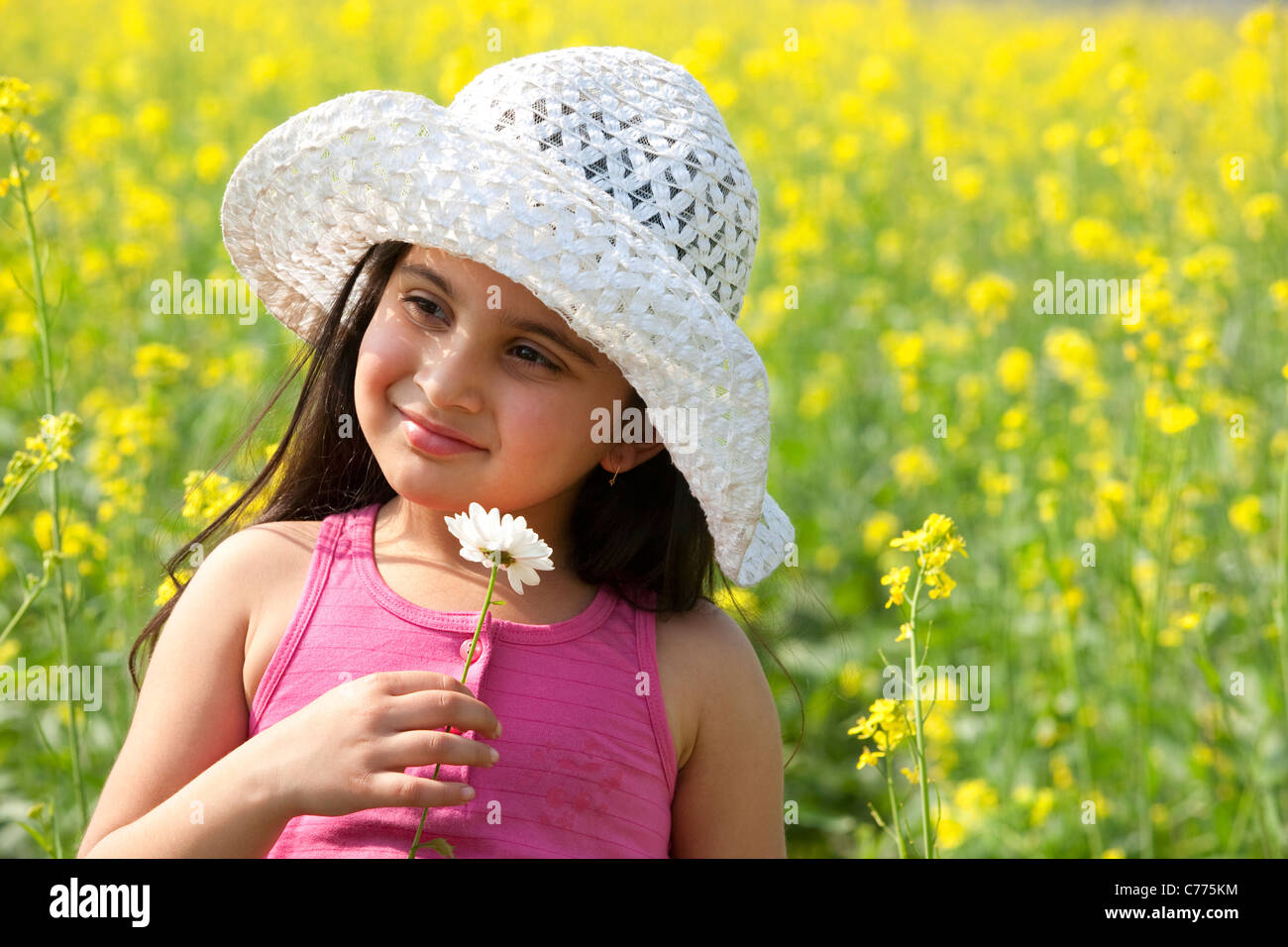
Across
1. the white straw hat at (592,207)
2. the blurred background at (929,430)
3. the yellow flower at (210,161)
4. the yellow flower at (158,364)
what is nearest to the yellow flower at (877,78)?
the blurred background at (929,430)

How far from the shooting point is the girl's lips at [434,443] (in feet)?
4.20

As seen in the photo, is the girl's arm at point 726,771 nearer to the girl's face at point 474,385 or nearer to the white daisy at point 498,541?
the girl's face at point 474,385

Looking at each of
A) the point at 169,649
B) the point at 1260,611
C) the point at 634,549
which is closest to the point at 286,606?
the point at 169,649

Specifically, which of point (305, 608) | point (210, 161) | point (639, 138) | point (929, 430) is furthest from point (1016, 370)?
point (210, 161)

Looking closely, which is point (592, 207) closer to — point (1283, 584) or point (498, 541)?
point (498, 541)

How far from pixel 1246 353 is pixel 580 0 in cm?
478

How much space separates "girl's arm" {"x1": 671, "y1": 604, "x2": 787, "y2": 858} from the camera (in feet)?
4.73

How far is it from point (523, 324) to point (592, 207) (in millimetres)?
137

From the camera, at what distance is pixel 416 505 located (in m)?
1.47

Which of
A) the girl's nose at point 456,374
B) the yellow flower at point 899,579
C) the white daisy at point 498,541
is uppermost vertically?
the girl's nose at point 456,374

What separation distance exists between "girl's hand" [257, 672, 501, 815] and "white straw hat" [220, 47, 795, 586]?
397 mm

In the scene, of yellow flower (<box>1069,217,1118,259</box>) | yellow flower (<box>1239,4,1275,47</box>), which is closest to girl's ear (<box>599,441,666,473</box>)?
yellow flower (<box>1239,4,1275,47</box>)

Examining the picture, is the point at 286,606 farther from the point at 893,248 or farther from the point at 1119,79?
the point at 893,248

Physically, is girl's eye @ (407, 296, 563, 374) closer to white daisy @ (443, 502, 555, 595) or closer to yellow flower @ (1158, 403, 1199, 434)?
white daisy @ (443, 502, 555, 595)
